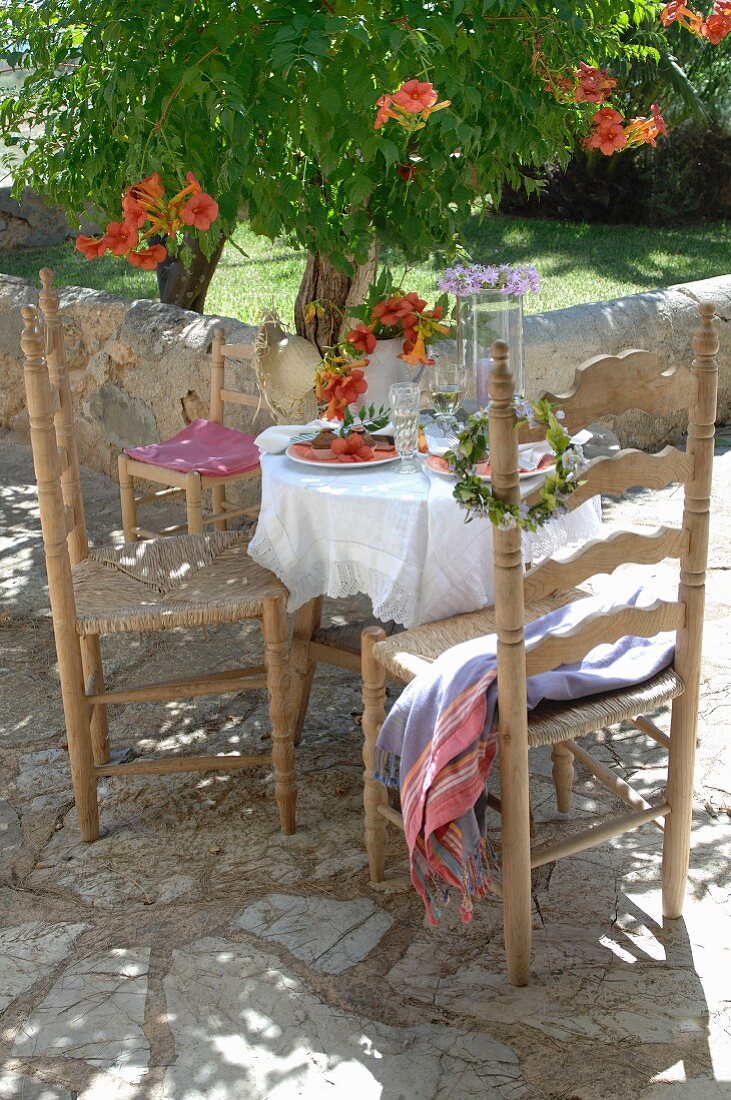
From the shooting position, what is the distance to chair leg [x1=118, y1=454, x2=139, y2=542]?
3.92 meters

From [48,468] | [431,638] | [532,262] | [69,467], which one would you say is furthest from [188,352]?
[532,262]

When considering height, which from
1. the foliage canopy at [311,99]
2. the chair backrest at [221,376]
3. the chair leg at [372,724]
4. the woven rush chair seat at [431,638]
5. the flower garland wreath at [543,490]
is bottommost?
the chair leg at [372,724]

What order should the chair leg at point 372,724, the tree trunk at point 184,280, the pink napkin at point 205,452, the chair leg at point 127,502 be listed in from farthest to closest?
1. the tree trunk at point 184,280
2. the chair leg at point 127,502
3. the pink napkin at point 205,452
4. the chair leg at point 372,724

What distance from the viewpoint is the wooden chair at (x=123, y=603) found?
2518 mm

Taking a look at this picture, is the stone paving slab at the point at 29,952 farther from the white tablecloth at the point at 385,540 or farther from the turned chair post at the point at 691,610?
the turned chair post at the point at 691,610

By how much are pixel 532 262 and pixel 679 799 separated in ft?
23.9

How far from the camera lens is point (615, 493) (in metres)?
1.98

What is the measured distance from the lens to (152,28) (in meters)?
2.70

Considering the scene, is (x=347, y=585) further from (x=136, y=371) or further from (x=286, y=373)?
(x=136, y=371)

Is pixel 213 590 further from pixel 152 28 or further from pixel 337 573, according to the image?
pixel 152 28

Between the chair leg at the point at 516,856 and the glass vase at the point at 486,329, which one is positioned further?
the glass vase at the point at 486,329

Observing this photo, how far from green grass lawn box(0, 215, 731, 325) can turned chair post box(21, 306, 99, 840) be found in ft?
15.4

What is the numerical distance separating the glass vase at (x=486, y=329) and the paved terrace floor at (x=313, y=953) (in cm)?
94

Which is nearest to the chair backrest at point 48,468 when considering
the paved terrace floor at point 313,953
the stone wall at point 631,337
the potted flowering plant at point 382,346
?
the paved terrace floor at point 313,953
